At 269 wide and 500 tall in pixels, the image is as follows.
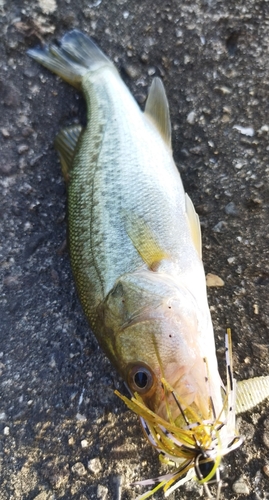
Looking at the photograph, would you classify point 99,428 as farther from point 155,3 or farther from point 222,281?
point 155,3

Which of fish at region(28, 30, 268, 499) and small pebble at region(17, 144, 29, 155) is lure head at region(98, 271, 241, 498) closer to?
fish at region(28, 30, 268, 499)

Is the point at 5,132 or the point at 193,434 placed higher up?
the point at 5,132

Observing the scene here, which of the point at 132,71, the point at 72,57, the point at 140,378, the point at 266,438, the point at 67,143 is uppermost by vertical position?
the point at 72,57

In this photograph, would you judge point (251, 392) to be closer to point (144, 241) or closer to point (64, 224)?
point (144, 241)

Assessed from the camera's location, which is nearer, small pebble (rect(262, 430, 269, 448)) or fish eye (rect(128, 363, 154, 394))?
fish eye (rect(128, 363, 154, 394))

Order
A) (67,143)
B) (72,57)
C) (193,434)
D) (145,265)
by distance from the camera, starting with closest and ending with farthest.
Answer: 1. (193,434)
2. (145,265)
3. (67,143)
4. (72,57)

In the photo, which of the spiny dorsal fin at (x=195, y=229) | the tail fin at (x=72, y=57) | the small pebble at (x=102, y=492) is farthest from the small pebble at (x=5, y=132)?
the small pebble at (x=102, y=492)

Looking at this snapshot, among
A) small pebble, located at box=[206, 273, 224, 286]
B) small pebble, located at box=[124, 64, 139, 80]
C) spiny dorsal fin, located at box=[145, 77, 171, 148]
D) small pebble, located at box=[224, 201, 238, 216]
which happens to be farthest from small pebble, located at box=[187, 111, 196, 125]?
small pebble, located at box=[206, 273, 224, 286]

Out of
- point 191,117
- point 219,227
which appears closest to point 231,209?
point 219,227
